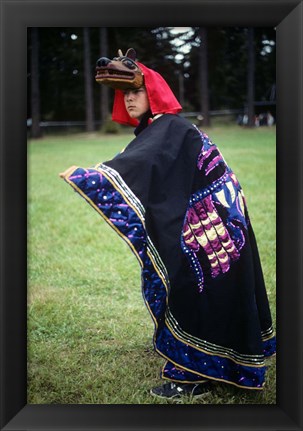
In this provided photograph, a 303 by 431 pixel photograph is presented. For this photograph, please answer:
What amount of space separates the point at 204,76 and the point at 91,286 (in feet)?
4.89

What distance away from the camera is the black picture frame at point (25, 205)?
8.37ft

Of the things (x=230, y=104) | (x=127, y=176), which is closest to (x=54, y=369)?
(x=127, y=176)

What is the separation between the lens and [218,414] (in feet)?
8.54

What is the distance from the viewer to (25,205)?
8.47 ft

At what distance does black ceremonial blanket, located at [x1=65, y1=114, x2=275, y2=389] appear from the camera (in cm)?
238

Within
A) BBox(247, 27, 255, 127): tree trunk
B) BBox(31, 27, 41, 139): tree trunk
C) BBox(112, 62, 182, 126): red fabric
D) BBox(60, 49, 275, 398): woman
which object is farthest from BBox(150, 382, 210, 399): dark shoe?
BBox(247, 27, 255, 127): tree trunk

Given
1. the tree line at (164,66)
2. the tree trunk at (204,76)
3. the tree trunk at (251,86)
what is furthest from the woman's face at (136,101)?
the tree trunk at (251,86)

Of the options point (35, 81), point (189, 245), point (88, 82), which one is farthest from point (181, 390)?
point (88, 82)

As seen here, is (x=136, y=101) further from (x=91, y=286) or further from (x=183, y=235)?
(x=91, y=286)

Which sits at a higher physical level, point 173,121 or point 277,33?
point 277,33

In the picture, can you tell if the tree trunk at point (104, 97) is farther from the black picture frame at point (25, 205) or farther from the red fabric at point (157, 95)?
the red fabric at point (157, 95)

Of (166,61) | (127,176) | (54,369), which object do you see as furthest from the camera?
(166,61)
